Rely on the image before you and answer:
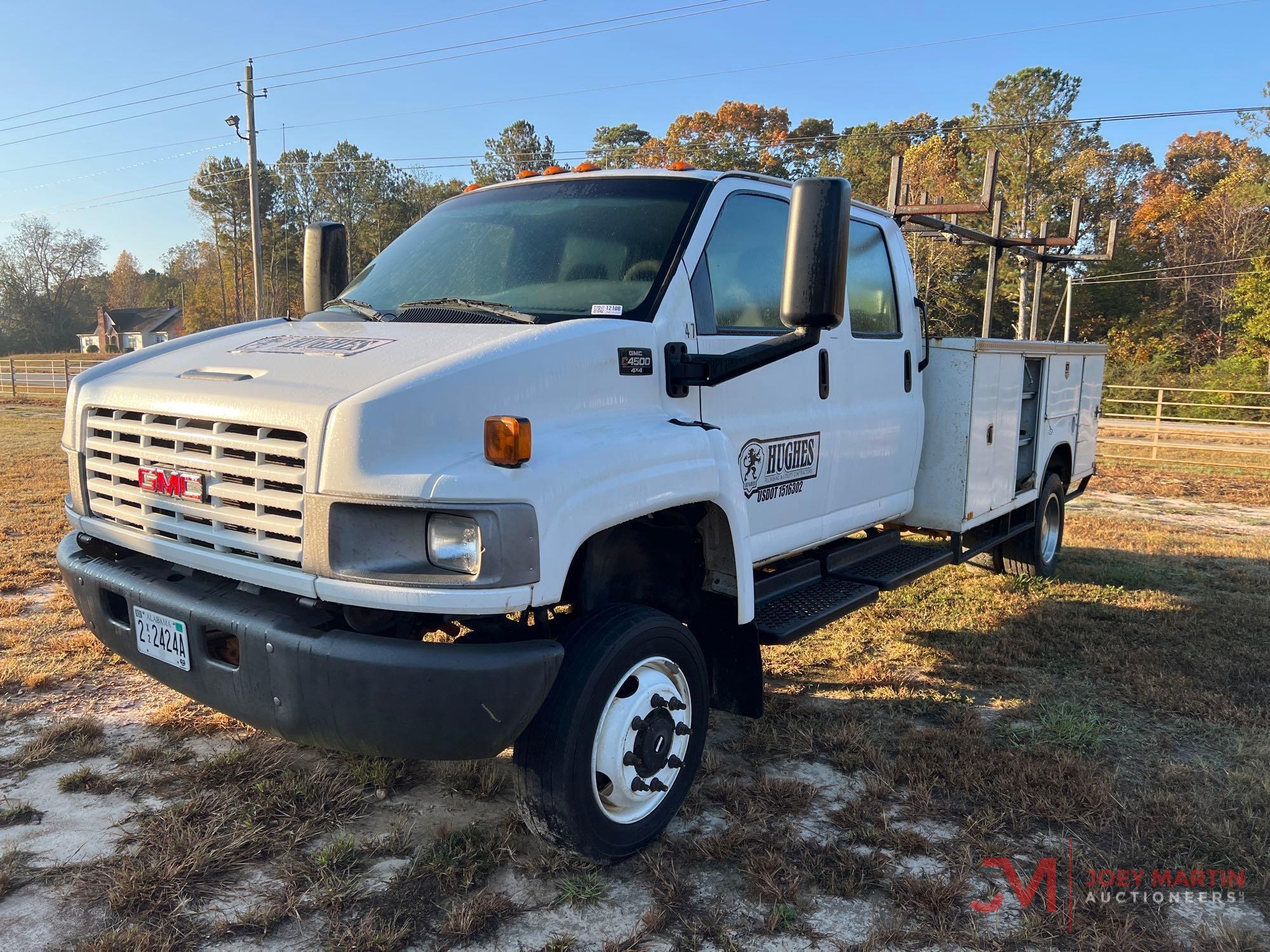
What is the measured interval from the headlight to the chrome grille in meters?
0.38

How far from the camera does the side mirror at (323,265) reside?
174 inches

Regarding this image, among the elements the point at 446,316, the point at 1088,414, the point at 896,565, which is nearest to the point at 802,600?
the point at 896,565

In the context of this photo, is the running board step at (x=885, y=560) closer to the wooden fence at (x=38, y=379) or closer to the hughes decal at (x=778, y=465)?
the hughes decal at (x=778, y=465)

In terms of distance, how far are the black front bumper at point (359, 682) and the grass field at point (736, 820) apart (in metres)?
0.56

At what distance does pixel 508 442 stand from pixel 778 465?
1586 millimetres

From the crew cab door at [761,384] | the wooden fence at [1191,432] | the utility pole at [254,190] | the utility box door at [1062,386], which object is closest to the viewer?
the crew cab door at [761,384]

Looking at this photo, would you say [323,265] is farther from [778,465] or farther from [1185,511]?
[1185,511]

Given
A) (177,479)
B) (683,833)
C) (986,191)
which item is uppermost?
(986,191)

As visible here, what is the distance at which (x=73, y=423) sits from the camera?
3283 millimetres

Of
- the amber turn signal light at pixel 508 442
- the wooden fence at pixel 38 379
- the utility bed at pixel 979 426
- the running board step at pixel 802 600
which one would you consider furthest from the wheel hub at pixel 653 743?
the wooden fence at pixel 38 379

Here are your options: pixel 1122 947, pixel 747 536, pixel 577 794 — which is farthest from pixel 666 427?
pixel 1122 947

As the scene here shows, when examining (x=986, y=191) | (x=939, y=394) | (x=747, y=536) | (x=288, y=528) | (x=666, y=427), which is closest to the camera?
(x=288, y=528)

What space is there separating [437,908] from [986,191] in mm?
5763

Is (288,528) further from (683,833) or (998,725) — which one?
(998,725)
